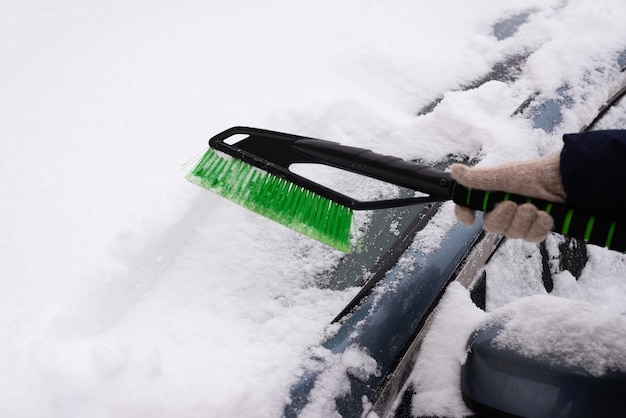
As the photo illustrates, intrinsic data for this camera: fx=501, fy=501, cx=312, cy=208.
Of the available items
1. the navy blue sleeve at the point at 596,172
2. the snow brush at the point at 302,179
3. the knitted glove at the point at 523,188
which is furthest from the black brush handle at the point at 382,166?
the navy blue sleeve at the point at 596,172

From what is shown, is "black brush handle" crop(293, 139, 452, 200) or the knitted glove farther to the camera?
"black brush handle" crop(293, 139, 452, 200)

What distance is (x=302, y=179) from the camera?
5.31 ft

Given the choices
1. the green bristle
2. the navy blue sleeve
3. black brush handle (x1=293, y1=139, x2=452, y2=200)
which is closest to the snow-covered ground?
the green bristle

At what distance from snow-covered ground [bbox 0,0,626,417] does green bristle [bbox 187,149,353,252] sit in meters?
0.13

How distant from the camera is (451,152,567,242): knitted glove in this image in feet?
3.56

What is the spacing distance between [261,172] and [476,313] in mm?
810

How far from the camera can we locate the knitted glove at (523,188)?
1.09m

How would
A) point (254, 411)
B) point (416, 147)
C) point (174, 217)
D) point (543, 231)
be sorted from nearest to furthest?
point (543, 231), point (254, 411), point (174, 217), point (416, 147)

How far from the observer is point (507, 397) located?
3.76 feet

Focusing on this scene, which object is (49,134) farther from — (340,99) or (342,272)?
(342,272)

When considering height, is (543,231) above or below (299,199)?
above

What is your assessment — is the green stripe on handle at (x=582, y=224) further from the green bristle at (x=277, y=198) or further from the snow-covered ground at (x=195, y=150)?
the green bristle at (x=277, y=198)

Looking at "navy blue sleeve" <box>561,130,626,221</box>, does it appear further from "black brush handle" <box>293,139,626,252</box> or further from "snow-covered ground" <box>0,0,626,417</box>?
"snow-covered ground" <box>0,0,626,417</box>

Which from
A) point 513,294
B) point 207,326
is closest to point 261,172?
point 207,326
